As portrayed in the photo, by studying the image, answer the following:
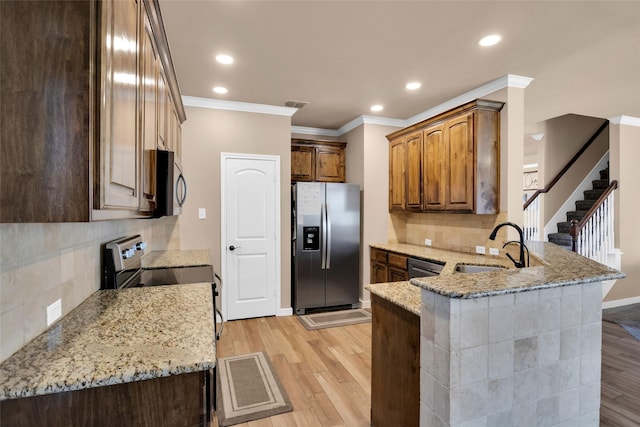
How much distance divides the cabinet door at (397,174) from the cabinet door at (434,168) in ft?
1.37

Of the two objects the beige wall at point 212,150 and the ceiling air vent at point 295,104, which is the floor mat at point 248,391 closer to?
the beige wall at point 212,150

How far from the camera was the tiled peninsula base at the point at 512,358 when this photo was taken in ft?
4.14

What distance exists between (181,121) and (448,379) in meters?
3.49

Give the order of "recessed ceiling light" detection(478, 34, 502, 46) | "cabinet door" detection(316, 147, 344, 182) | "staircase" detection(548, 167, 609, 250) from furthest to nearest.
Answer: "staircase" detection(548, 167, 609, 250), "cabinet door" detection(316, 147, 344, 182), "recessed ceiling light" detection(478, 34, 502, 46)

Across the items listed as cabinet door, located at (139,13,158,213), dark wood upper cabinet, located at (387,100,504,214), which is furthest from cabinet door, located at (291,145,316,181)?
cabinet door, located at (139,13,158,213)

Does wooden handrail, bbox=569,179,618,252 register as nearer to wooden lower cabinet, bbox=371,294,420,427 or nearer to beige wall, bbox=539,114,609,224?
beige wall, bbox=539,114,609,224

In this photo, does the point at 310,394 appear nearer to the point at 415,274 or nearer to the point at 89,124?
the point at 415,274

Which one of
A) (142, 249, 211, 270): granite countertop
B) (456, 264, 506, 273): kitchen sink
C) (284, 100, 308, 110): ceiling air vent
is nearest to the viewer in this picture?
(142, 249, 211, 270): granite countertop

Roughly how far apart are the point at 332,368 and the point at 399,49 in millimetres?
2702

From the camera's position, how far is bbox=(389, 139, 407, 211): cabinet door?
426cm

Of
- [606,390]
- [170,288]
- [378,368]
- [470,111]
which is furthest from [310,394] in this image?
[470,111]

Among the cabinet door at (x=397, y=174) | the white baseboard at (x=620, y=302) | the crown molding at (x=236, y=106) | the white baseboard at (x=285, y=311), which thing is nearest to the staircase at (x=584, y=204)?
the white baseboard at (x=620, y=302)

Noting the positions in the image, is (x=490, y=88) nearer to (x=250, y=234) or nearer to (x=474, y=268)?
(x=474, y=268)

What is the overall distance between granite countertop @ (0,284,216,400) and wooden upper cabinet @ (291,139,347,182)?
11.3 ft
